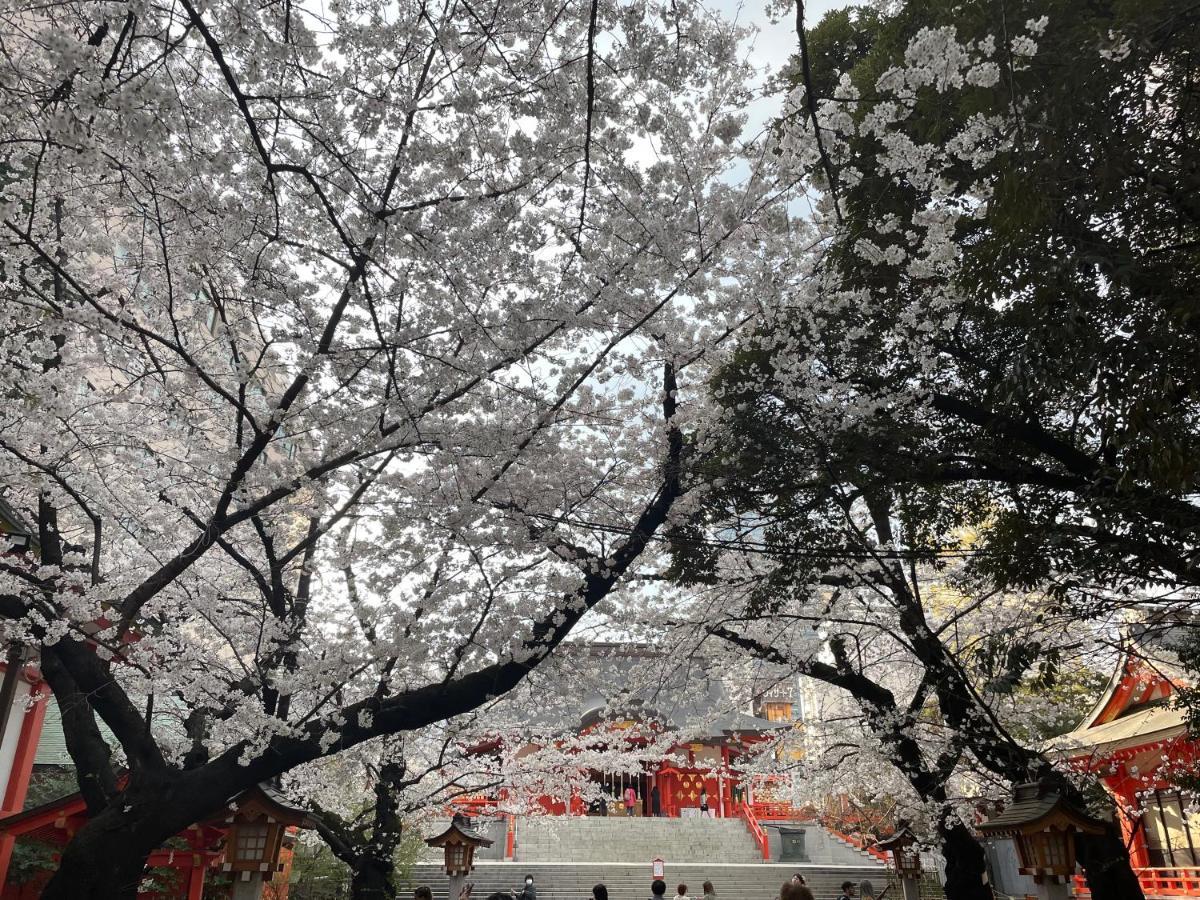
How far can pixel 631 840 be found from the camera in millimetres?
20062

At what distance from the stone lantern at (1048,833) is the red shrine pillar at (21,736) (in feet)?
34.5

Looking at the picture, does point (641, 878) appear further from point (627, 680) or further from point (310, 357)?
point (310, 357)

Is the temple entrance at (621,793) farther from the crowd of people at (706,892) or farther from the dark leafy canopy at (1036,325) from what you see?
the dark leafy canopy at (1036,325)

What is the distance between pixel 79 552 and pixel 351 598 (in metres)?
3.59

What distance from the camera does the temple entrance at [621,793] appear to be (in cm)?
2408

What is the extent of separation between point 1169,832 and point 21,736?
59.1 ft

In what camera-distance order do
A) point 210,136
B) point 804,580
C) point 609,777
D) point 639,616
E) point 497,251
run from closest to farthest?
point 210,136 → point 497,251 → point 804,580 → point 639,616 → point 609,777

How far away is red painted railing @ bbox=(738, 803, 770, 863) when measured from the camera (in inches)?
754

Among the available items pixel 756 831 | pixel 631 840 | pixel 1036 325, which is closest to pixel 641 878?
pixel 631 840

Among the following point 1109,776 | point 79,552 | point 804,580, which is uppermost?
point 79,552

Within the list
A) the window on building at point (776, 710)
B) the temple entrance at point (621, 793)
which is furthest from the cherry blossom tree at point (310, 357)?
the window on building at point (776, 710)

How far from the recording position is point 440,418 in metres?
6.39

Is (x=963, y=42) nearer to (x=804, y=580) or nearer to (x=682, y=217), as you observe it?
(x=682, y=217)

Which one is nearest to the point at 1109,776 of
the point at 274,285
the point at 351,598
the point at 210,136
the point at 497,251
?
the point at 351,598
